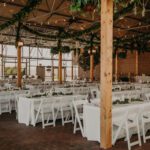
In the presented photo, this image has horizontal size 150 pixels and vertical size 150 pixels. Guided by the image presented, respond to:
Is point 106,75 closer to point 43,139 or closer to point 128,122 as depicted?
point 128,122

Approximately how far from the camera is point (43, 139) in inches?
217

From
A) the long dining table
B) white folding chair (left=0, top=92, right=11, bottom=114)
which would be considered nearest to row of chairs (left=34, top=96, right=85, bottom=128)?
the long dining table

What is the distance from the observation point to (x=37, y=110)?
22.6ft

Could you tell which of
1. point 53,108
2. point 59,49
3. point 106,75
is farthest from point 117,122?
point 59,49

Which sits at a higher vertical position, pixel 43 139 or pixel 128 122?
pixel 128 122

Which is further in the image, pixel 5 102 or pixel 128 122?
pixel 5 102

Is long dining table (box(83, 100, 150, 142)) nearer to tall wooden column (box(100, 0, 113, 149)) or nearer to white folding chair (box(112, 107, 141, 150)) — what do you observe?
white folding chair (box(112, 107, 141, 150))

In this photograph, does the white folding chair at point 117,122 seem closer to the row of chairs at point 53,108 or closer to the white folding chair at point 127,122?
the white folding chair at point 127,122

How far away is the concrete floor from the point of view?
4.97 m

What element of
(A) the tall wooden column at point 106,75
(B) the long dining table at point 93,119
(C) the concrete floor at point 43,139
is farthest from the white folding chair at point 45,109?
(A) the tall wooden column at point 106,75

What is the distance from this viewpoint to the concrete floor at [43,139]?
497 centimetres

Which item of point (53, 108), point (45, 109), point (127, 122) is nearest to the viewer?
point (127, 122)

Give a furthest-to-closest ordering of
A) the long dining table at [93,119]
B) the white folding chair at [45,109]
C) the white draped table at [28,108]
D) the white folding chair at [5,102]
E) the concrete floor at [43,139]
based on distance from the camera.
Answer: the white folding chair at [5,102] < the white draped table at [28,108] < the white folding chair at [45,109] < the long dining table at [93,119] < the concrete floor at [43,139]

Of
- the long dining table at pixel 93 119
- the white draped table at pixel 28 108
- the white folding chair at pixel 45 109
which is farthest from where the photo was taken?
the white draped table at pixel 28 108
